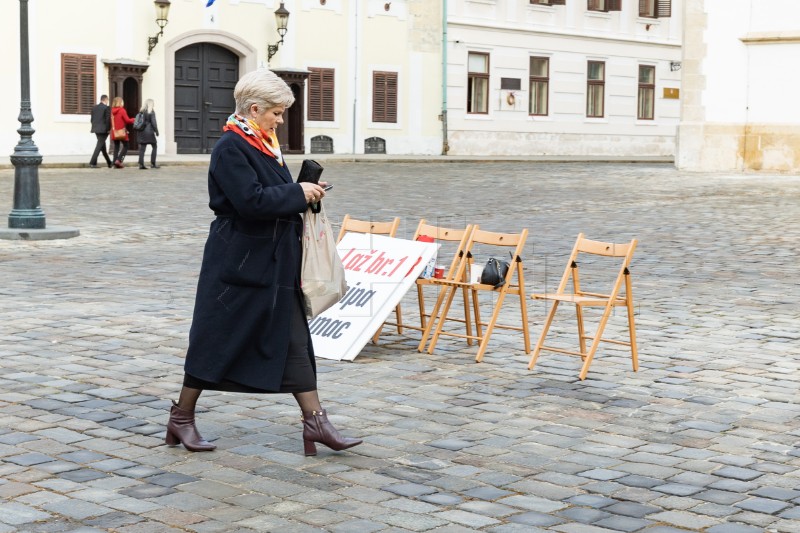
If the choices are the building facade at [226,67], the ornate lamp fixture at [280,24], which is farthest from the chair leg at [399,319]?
the ornate lamp fixture at [280,24]

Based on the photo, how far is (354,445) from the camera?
235 inches

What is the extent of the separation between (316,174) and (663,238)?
10549 mm

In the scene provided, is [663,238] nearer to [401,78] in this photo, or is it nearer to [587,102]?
[401,78]

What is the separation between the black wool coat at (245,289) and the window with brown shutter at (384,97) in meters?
35.1

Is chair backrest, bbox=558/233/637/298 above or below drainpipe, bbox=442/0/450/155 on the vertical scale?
below

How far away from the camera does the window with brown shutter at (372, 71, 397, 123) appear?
4072cm

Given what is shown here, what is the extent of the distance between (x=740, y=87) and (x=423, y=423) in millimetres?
27234

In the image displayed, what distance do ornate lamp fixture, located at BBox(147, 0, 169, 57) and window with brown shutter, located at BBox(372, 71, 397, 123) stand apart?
25.1 ft

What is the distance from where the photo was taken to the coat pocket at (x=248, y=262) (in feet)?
19.1

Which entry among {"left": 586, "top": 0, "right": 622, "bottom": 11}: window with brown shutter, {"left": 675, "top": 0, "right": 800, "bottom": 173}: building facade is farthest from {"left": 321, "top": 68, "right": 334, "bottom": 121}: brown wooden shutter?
{"left": 586, "top": 0, "right": 622, "bottom": 11}: window with brown shutter

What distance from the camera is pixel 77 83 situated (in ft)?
112

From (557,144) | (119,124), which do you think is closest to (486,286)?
(119,124)

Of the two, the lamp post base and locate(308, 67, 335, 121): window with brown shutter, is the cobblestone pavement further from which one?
locate(308, 67, 335, 121): window with brown shutter

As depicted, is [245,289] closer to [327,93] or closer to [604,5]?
[327,93]
